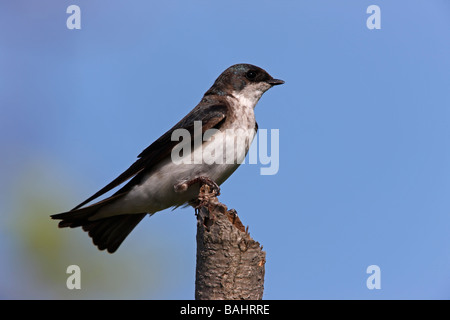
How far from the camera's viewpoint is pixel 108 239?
273 inches

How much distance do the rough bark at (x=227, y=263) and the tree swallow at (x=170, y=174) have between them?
4.13 feet

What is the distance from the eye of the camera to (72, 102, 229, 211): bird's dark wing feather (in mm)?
6336

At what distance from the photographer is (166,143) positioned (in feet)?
21.2

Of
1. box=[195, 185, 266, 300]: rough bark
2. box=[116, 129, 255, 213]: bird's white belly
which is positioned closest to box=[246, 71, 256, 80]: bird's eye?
box=[116, 129, 255, 213]: bird's white belly

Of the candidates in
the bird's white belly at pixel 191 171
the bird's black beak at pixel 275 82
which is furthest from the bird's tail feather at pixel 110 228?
the bird's black beak at pixel 275 82

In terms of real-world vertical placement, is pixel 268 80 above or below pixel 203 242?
above

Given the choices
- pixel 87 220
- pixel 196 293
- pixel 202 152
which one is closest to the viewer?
pixel 196 293

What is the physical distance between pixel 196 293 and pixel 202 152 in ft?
5.98

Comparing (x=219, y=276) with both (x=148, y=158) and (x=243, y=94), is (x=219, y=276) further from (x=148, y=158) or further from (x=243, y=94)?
(x=243, y=94)

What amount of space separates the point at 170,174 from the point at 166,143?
337mm

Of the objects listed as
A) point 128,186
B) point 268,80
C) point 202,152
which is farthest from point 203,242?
point 268,80

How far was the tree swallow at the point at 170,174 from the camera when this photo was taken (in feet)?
20.5

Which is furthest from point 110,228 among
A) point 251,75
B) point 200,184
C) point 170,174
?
point 251,75
